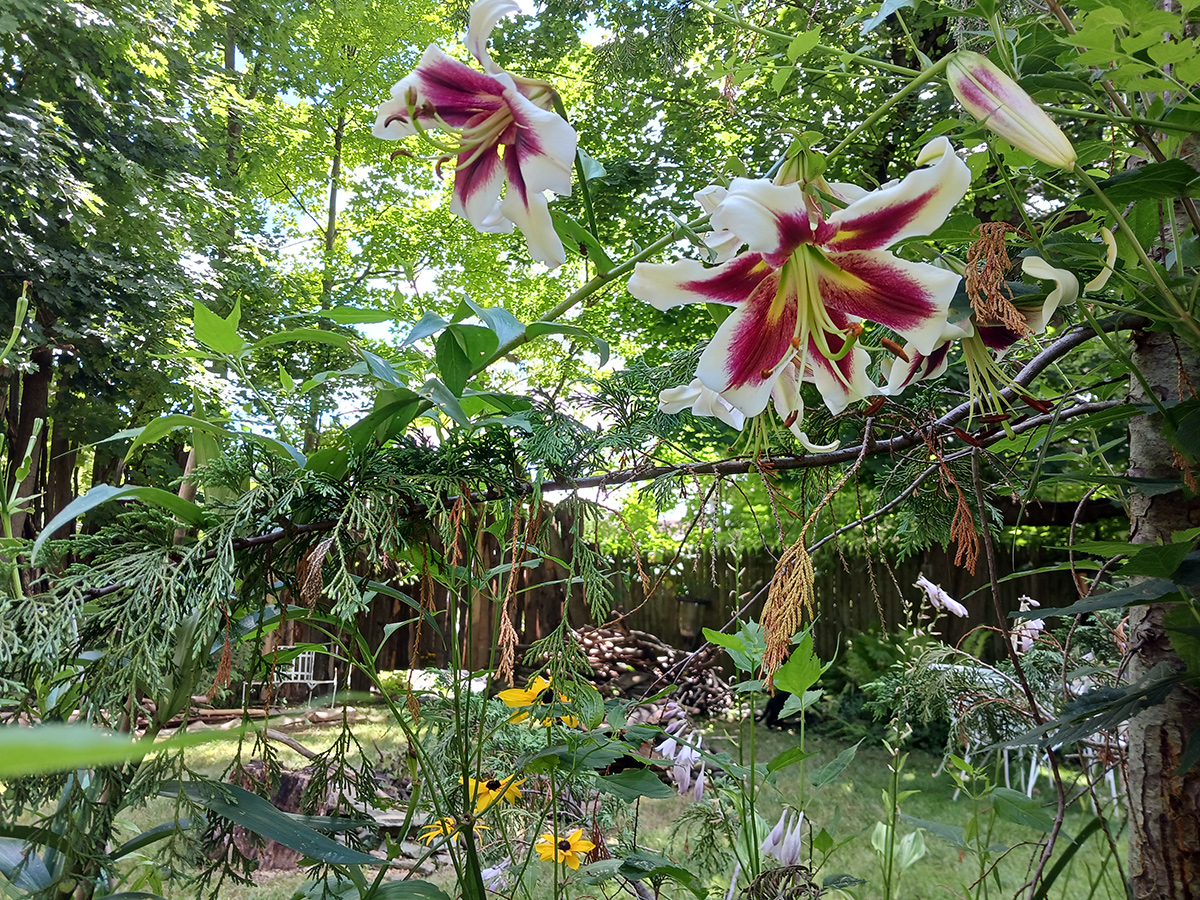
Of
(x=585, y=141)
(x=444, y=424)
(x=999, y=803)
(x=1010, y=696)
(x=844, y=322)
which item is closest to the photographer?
(x=844, y=322)

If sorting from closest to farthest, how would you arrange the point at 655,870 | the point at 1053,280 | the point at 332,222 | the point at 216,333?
the point at 1053,280 < the point at 216,333 < the point at 655,870 < the point at 332,222

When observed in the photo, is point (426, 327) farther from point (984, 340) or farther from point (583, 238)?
point (984, 340)

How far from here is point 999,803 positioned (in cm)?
86

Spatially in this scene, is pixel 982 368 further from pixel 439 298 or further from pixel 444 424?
pixel 439 298

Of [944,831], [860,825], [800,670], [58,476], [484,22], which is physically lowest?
[860,825]

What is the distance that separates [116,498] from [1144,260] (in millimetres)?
690

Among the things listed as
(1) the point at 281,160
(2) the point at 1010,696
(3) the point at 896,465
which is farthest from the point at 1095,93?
(1) the point at 281,160

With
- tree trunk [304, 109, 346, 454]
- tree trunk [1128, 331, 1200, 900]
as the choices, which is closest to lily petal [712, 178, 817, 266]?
tree trunk [1128, 331, 1200, 900]

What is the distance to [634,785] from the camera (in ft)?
2.65

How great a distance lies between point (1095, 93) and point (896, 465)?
357 millimetres

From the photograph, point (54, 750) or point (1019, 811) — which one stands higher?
point (54, 750)

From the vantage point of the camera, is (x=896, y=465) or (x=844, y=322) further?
(x=896, y=465)

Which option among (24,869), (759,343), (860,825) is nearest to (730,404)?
(759,343)

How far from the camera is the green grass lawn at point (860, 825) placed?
1.97 metres
